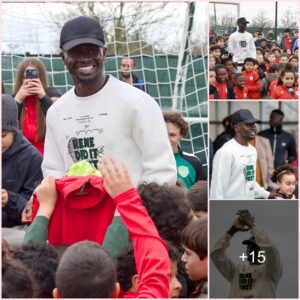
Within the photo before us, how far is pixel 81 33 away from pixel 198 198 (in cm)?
78

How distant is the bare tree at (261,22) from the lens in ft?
12.3

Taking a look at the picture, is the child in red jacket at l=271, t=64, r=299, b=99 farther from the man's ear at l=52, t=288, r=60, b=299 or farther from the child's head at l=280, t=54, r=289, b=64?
the man's ear at l=52, t=288, r=60, b=299

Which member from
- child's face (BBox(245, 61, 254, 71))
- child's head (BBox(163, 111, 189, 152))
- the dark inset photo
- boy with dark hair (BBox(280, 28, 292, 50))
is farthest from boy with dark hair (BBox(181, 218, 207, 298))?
boy with dark hair (BBox(280, 28, 292, 50))

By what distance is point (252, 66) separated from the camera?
3783mm

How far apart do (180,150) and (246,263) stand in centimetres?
50

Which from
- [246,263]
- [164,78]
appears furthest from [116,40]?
[246,263]

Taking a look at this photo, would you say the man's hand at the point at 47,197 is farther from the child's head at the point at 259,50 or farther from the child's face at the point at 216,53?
the child's head at the point at 259,50

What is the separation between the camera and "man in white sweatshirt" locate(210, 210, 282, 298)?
3555mm

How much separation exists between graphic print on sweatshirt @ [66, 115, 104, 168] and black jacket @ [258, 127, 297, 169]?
0.71 metres

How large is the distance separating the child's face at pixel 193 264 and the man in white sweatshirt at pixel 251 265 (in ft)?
0.82

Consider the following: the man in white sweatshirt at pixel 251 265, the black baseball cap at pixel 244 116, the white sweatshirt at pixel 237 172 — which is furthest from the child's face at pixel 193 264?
the black baseball cap at pixel 244 116

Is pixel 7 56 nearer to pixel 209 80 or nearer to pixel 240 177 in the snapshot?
pixel 209 80

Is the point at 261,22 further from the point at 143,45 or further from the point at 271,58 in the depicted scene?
the point at 143,45

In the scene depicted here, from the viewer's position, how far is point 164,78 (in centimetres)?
393
